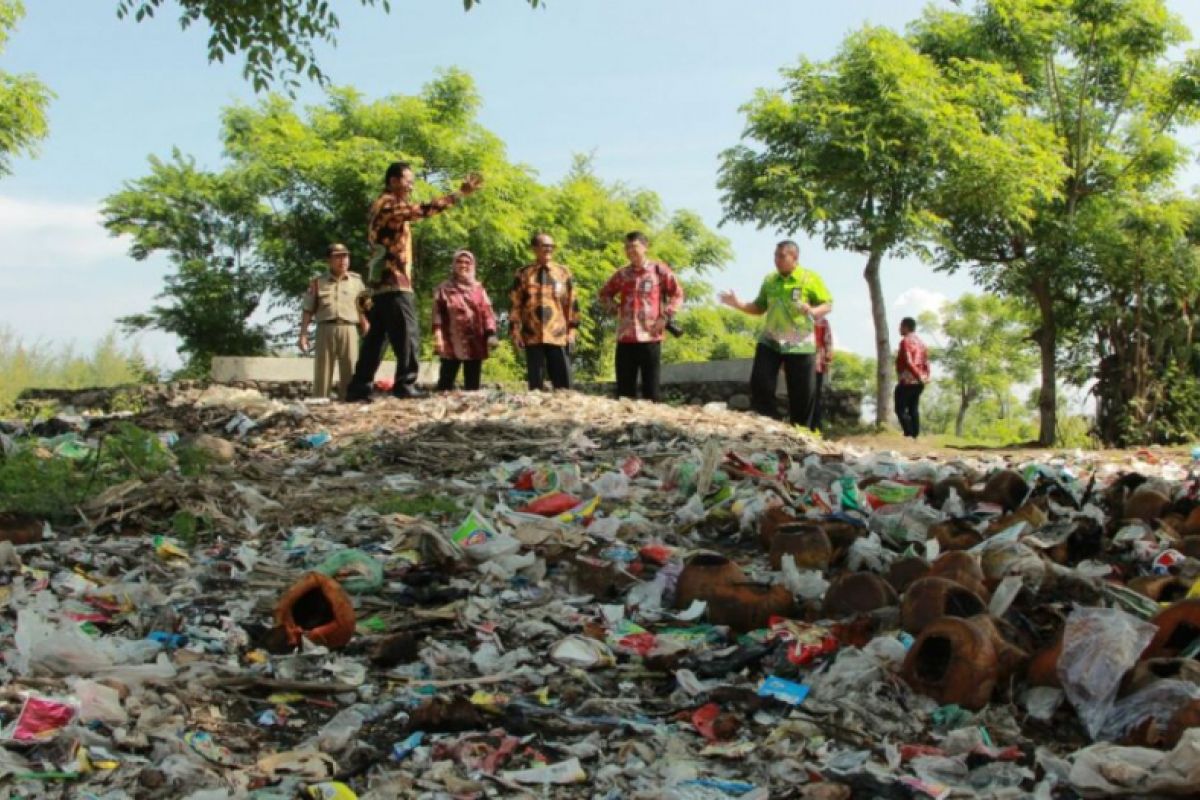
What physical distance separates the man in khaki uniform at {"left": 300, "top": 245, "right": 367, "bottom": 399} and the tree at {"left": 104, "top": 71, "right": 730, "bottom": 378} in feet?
37.4

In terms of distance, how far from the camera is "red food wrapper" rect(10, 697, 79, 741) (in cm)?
250

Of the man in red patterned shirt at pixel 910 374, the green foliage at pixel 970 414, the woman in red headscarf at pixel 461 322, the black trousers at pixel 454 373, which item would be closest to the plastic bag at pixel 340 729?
the woman in red headscarf at pixel 461 322

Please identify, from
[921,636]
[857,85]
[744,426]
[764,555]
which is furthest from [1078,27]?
[921,636]

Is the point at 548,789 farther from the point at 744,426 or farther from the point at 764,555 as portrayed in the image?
the point at 744,426

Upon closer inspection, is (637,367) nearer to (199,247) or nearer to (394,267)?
(394,267)

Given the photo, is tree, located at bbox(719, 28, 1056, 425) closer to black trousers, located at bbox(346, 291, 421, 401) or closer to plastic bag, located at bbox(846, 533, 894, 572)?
black trousers, located at bbox(346, 291, 421, 401)

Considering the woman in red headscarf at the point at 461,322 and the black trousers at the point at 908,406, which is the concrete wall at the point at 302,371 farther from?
the woman in red headscarf at the point at 461,322

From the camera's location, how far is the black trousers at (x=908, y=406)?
14.3 metres

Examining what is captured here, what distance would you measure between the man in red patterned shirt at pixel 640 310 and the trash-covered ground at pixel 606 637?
11.7 feet

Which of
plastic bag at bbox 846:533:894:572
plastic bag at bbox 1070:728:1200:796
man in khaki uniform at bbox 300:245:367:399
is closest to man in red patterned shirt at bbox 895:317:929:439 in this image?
man in khaki uniform at bbox 300:245:367:399

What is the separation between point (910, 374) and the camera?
46.2 feet

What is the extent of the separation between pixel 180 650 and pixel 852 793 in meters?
1.90

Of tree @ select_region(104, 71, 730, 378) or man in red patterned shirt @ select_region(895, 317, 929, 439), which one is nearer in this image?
man in red patterned shirt @ select_region(895, 317, 929, 439)

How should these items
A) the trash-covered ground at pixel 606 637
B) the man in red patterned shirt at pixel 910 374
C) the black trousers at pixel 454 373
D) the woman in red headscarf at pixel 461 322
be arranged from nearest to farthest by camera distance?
the trash-covered ground at pixel 606 637
the woman in red headscarf at pixel 461 322
the black trousers at pixel 454 373
the man in red patterned shirt at pixel 910 374
